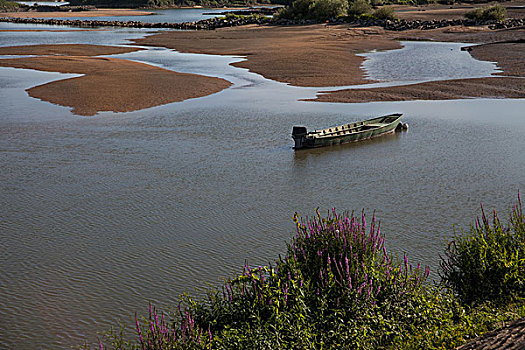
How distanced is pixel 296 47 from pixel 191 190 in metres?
32.9

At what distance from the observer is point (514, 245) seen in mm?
7641

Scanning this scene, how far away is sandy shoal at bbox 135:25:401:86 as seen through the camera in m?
33.2

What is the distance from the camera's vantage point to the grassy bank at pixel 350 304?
20.3 ft

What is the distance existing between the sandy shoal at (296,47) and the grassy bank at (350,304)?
23.7 metres

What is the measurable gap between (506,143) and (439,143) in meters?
2.23

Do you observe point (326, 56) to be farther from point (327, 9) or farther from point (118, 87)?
point (327, 9)

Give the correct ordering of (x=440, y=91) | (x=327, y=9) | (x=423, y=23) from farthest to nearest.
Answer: (x=327, y=9)
(x=423, y=23)
(x=440, y=91)

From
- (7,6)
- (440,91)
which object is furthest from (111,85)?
(7,6)

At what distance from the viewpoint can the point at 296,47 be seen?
4494 cm

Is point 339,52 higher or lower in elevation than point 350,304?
higher

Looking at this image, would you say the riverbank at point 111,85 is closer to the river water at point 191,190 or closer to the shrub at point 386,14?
the river water at point 191,190

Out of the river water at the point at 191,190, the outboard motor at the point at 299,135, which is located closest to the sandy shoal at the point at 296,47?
the river water at the point at 191,190

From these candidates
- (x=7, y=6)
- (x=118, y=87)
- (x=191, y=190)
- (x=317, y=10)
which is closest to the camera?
(x=191, y=190)

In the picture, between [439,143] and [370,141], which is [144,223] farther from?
[439,143]
